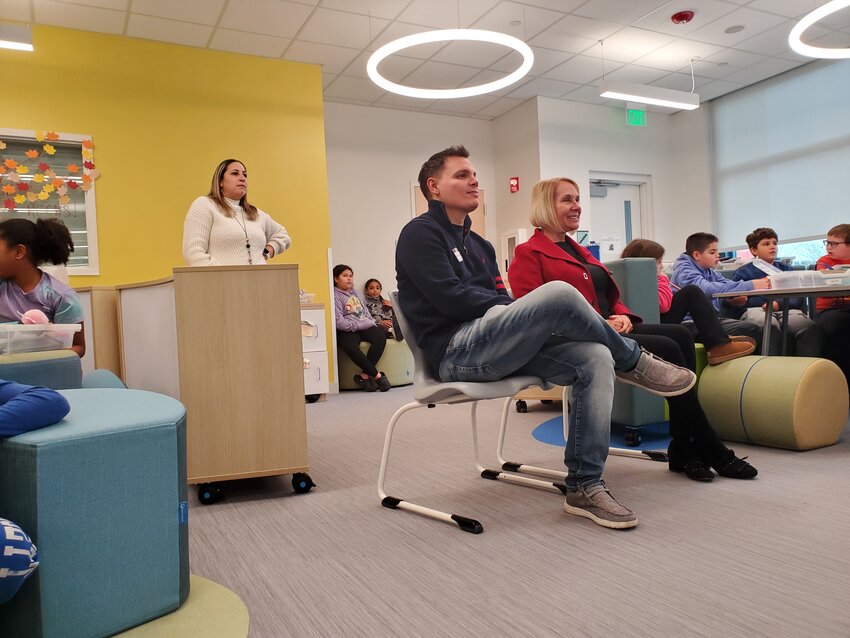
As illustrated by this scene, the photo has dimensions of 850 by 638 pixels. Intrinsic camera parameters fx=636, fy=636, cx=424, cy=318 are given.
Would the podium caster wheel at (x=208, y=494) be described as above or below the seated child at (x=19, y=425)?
below

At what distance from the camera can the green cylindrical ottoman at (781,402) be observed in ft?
8.51

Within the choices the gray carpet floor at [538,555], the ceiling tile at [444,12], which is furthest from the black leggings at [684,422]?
the ceiling tile at [444,12]

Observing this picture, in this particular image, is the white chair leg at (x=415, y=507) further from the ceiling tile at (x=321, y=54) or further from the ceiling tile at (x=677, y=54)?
the ceiling tile at (x=677, y=54)

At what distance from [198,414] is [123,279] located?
3.14 metres

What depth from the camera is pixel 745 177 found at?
713 cm

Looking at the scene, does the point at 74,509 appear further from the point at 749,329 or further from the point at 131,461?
the point at 749,329

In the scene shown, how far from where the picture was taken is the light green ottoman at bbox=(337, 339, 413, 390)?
5.88 metres

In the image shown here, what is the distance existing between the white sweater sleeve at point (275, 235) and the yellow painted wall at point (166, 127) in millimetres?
2055

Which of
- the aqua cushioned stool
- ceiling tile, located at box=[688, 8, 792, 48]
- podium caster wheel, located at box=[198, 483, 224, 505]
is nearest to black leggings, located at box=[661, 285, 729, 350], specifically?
podium caster wheel, located at box=[198, 483, 224, 505]

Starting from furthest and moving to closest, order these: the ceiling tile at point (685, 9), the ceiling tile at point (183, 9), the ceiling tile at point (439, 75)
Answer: the ceiling tile at point (439, 75) → the ceiling tile at point (685, 9) → the ceiling tile at point (183, 9)

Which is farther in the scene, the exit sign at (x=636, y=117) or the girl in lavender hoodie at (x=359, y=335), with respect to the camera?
the exit sign at (x=636, y=117)

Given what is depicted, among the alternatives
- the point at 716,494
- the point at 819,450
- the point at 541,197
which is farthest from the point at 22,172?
the point at 819,450

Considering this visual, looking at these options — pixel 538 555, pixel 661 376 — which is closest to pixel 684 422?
pixel 661 376

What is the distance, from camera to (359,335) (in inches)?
233
